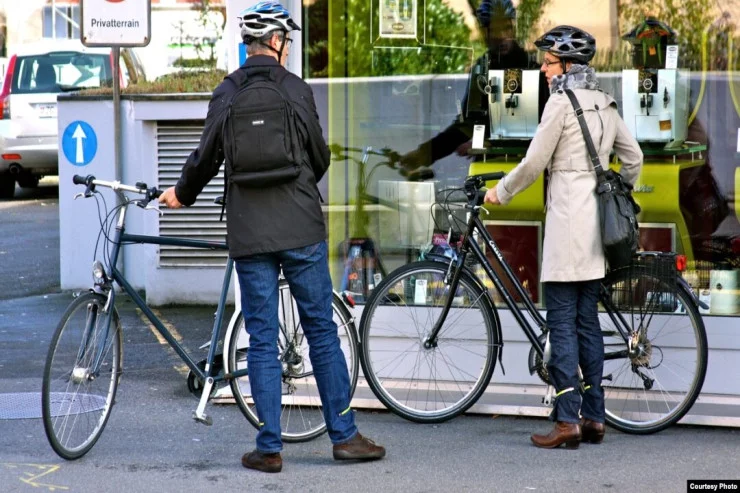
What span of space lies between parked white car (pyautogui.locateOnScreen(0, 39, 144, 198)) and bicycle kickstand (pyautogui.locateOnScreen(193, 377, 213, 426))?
10.2 m

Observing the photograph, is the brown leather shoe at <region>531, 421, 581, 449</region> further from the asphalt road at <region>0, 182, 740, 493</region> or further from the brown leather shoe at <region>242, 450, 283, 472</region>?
the brown leather shoe at <region>242, 450, 283, 472</region>

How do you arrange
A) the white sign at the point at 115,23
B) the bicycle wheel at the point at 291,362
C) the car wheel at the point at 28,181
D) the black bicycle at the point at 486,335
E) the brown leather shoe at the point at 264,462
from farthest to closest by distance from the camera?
the car wheel at the point at 28,181, the white sign at the point at 115,23, the black bicycle at the point at 486,335, the bicycle wheel at the point at 291,362, the brown leather shoe at the point at 264,462

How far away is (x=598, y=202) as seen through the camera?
5.43 metres

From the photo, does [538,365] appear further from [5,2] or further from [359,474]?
[5,2]

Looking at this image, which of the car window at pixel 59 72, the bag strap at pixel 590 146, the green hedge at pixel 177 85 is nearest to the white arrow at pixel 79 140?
the green hedge at pixel 177 85

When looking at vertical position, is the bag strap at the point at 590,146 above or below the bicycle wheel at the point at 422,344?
above

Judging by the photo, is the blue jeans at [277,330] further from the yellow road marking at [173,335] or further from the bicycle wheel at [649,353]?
the yellow road marking at [173,335]

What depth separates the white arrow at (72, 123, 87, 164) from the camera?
30.3 feet

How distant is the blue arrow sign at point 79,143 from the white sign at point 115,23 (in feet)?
4.98

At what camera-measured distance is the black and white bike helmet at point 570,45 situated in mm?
5445

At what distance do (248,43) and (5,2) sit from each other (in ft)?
72.5

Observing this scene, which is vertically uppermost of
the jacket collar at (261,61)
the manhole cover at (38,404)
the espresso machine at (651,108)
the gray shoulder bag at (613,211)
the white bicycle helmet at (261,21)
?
the white bicycle helmet at (261,21)

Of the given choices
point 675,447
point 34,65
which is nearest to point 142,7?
point 675,447

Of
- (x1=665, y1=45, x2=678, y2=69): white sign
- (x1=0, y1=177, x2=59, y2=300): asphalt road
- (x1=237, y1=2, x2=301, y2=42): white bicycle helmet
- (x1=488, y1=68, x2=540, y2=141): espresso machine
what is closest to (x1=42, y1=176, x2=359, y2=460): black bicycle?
(x1=237, y1=2, x2=301, y2=42): white bicycle helmet
